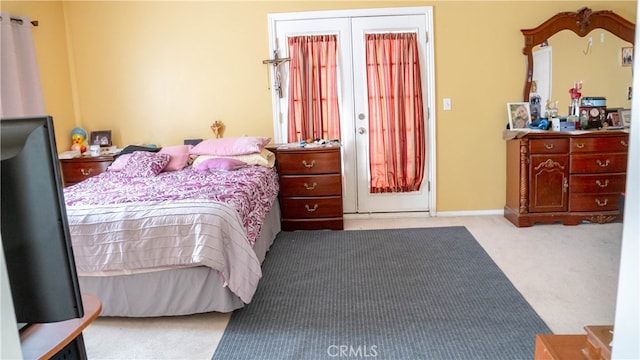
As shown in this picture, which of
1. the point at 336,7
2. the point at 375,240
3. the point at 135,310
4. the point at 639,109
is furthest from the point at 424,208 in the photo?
the point at 639,109

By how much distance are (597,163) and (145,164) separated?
3.70m

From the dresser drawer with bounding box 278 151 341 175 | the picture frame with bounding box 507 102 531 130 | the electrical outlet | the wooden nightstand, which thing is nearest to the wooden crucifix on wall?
the dresser drawer with bounding box 278 151 341 175

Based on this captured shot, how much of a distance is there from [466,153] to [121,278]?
3213 mm

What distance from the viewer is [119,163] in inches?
155

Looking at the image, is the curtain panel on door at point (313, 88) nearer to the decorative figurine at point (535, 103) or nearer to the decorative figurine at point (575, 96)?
the decorative figurine at point (535, 103)

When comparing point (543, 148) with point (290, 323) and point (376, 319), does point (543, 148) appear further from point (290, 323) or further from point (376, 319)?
point (290, 323)

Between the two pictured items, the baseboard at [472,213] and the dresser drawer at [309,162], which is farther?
the baseboard at [472,213]

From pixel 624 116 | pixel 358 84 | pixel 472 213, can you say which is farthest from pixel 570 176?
pixel 358 84

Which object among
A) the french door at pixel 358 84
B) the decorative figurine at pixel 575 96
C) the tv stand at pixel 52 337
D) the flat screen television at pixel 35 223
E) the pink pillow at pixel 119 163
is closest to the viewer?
the flat screen television at pixel 35 223

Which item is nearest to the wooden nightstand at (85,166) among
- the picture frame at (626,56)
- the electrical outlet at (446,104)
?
the electrical outlet at (446,104)

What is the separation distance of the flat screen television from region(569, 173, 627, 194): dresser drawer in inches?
159

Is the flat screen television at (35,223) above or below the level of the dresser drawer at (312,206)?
above

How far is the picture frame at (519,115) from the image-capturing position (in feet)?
14.0

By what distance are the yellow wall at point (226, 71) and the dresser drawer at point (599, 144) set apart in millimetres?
656
